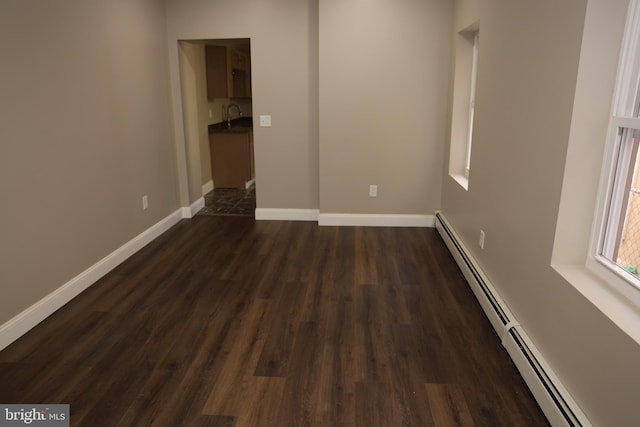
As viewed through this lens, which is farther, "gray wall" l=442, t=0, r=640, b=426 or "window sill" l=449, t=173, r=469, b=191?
"window sill" l=449, t=173, r=469, b=191

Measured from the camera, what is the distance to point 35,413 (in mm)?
2143

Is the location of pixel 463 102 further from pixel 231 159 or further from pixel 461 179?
pixel 231 159

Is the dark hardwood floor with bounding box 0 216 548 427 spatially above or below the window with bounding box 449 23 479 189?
below

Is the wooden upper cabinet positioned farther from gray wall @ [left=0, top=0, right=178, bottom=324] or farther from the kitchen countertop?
gray wall @ [left=0, top=0, right=178, bottom=324]

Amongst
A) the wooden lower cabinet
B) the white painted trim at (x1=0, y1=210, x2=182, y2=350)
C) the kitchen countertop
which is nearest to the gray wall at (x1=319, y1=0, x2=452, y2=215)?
the white painted trim at (x1=0, y1=210, x2=182, y2=350)

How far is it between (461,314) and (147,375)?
6.45 feet

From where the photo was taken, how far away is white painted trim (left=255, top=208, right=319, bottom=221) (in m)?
5.29

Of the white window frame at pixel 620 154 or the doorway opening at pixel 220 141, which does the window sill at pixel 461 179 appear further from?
the doorway opening at pixel 220 141

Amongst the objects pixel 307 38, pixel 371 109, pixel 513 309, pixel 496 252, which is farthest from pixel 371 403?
pixel 307 38

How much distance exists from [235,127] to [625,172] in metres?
6.08

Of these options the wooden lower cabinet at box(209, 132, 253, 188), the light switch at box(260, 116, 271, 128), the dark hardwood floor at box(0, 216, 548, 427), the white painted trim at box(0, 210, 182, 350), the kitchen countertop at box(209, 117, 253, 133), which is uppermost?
the light switch at box(260, 116, 271, 128)

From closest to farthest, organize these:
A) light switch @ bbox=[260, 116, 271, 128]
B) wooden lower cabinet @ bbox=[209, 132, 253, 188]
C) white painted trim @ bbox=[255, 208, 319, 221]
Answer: light switch @ bbox=[260, 116, 271, 128]
white painted trim @ bbox=[255, 208, 319, 221]
wooden lower cabinet @ bbox=[209, 132, 253, 188]

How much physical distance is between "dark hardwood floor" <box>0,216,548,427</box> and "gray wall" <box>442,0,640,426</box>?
1.19 feet

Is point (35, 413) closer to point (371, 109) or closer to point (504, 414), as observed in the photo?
point (504, 414)
